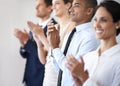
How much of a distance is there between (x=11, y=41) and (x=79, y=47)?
1.36m

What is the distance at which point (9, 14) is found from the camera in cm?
266

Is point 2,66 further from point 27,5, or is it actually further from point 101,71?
point 101,71

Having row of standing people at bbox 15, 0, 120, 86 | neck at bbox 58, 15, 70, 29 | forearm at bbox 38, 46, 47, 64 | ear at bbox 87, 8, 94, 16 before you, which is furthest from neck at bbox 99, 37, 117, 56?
forearm at bbox 38, 46, 47, 64

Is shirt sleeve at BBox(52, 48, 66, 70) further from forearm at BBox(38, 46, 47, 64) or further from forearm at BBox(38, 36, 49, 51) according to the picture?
forearm at BBox(38, 46, 47, 64)

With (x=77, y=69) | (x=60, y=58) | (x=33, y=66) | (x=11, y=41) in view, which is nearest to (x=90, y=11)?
(x=60, y=58)

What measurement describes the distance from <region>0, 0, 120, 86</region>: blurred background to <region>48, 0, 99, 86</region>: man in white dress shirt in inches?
45.3

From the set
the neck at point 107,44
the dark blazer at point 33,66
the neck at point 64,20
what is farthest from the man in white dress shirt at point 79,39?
the dark blazer at point 33,66

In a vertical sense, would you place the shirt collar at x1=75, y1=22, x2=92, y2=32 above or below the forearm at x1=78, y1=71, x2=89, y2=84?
above

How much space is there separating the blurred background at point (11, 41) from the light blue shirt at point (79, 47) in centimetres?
119

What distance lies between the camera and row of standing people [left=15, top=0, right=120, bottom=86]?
123 centimetres

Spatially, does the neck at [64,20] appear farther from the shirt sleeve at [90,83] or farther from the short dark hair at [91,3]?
the shirt sleeve at [90,83]

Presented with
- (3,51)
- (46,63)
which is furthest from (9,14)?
(46,63)

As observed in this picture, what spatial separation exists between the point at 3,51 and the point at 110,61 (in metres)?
1.69

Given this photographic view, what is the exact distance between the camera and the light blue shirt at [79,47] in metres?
1.38
